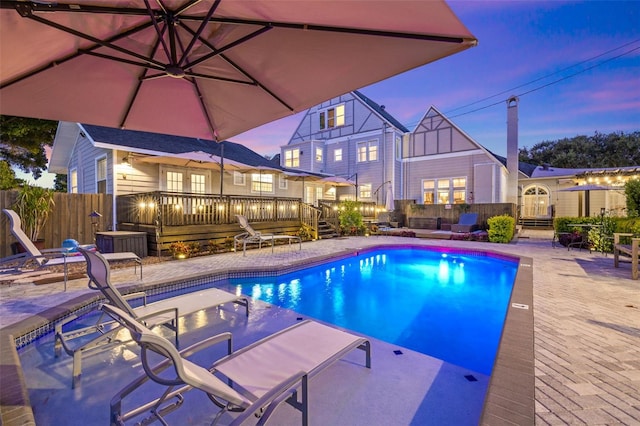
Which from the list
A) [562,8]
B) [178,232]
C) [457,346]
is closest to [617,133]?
[562,8]

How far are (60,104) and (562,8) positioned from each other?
35.3 metres

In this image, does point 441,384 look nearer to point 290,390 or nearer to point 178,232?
point 290,390

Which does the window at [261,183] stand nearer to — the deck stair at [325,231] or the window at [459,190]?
the deck stair at [325,231]

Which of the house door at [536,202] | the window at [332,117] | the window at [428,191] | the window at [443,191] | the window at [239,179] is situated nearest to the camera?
the window at [239,179]

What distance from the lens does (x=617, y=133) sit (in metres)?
32.4

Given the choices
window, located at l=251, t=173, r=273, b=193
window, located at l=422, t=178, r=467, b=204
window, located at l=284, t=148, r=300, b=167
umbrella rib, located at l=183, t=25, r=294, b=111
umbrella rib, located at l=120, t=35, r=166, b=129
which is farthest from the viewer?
window, located at l=284, t=148, r=300, b=167

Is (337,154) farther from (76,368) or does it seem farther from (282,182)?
(76,368)

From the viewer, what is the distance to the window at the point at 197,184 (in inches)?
487

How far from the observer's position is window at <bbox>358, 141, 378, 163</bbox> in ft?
65.1

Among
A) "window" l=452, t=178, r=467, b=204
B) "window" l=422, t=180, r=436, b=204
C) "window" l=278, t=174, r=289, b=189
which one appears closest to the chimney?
"window" l=452, t=178, r=467, b=204

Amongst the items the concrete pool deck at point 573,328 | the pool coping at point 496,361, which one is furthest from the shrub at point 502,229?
the pool coping at point 496,361

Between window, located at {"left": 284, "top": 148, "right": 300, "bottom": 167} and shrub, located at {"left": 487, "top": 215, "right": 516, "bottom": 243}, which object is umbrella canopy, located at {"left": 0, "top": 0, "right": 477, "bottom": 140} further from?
window, located at {"left": 284, "top": 148, "right": 300, "bottom": 167}

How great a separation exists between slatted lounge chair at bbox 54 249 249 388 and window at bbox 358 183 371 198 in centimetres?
1644

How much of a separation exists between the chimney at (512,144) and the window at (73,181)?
23.2 metres
